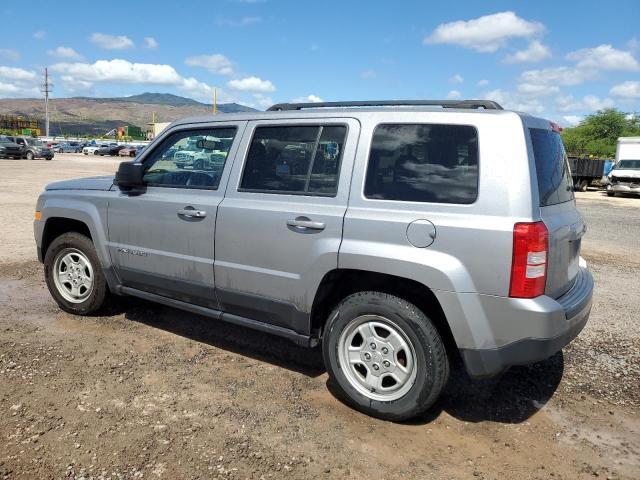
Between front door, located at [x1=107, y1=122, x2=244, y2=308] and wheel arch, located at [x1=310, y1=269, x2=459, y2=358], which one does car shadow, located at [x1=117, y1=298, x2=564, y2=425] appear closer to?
wheel arch, located at [x1=310, y1=269, x2=459, y2=358]

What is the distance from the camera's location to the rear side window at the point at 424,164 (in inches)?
121

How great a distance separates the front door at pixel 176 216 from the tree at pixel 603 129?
52.1 m

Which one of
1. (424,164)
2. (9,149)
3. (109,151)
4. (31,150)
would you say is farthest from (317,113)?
(109,151)

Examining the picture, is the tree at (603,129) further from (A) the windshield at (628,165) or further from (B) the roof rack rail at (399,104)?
(B) the roof rack rail at (399,104)

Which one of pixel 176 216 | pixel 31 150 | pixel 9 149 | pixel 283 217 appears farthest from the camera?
pixel 31 150

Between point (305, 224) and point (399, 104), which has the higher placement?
point (399, 104)

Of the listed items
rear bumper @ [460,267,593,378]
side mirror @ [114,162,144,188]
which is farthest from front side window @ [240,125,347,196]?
rear bumper @ [460,267,593,378]

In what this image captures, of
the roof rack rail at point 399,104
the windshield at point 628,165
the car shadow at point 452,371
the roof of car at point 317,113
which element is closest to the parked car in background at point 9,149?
the windshield at point 628,165

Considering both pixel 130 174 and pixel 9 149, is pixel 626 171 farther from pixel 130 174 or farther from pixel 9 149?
pixel 9 149

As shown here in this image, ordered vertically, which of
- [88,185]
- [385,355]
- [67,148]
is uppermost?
[67,148]

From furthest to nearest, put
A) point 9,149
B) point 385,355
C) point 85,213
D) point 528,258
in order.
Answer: point 9,149
point 85,213
point 385,355
point 528,258

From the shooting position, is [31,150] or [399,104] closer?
[399,104]

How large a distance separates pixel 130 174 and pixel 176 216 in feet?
1.81

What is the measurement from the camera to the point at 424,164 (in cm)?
321
